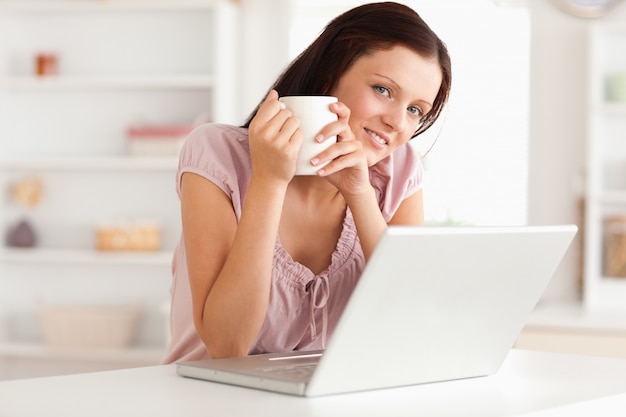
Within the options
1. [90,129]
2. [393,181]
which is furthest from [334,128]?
[90,129]

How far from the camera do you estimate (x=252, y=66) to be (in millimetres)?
4176

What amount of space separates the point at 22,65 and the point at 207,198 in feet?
10.6

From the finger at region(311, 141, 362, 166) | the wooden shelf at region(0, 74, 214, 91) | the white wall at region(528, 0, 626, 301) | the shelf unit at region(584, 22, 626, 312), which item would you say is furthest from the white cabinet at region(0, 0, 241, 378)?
the finger at region(311, 141, 362, 166)

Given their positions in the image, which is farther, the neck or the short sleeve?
the neck

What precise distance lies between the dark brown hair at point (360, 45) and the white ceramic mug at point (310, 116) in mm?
303

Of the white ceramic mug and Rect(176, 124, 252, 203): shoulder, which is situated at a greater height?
the white ceramic mug

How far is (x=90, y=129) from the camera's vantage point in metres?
4.30

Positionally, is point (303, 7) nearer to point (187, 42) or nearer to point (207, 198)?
point (187, 42)

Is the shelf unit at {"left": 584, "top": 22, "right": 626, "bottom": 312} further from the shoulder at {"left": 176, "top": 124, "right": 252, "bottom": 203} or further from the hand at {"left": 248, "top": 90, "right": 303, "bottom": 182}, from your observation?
the hand at {"left": 248, "top": 90, "right": 303, "bottom": 182}

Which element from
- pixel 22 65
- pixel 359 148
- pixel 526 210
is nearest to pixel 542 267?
pixel 359 148

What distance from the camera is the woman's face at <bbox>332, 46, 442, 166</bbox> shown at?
1.43 meters

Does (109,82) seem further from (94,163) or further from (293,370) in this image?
(293,370)

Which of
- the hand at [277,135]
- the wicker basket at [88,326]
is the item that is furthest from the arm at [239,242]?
the wicker basket at [88,326]

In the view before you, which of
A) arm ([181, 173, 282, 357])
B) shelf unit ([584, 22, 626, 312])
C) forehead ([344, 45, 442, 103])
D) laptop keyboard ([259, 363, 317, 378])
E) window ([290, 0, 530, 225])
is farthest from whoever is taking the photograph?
window ([290, 0, 530, 225])
